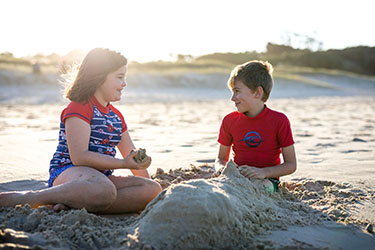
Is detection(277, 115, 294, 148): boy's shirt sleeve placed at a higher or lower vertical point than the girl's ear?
lower

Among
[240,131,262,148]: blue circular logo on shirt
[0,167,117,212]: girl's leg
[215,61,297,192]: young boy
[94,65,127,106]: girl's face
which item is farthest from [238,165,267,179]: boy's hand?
[94,65,127,106]: girl's face

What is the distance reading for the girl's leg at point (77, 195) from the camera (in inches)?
91.9

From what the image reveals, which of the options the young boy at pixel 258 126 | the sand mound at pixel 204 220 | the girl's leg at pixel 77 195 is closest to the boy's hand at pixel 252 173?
the young boy at pixel 258 126

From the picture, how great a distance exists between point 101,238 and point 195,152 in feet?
7.95

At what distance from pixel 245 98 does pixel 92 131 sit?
3.46 feet

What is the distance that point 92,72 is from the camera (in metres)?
2.65

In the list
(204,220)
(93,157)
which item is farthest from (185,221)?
(93,157)

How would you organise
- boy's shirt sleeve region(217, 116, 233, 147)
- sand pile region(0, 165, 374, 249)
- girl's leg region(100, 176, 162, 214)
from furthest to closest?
boy's shirt sleeve region(217, 116, 233, 147) → girl's leg region(100, 176, 162, 214) → sand pile region(0, 165, 374, 249)

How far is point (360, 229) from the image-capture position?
214cm

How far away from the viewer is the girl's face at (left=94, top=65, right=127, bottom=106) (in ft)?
8.79

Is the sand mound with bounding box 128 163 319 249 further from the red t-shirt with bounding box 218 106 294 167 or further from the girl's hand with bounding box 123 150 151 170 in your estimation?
the red t-shirt with bounding box 218 106 294 167

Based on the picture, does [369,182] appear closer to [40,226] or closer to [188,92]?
[40,226]

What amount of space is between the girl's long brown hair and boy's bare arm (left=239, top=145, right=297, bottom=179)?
3.48 feet

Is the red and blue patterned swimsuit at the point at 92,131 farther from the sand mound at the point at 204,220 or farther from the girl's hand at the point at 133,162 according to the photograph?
the sand mound at the point at 204,220
